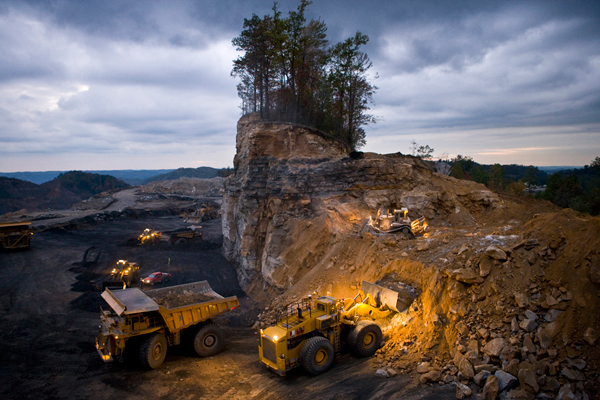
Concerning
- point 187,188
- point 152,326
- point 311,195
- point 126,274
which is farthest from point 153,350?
point 187,188

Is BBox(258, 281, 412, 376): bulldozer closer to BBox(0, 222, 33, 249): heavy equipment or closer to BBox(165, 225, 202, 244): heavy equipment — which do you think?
BBox(165, 225, 202, 244): heavy equipment

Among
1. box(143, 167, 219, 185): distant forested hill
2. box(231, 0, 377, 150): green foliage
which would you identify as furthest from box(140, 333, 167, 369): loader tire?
box(143, 167, 219, 185): distant forested hill

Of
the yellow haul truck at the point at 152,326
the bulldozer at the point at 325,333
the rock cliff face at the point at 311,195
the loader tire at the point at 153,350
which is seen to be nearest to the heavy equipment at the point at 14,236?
the rock cliff face at the point at 311,195

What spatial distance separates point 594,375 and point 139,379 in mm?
12007

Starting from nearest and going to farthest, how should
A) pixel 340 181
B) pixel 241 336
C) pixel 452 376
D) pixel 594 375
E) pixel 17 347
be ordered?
pixel 594 375
pixel 452 376
pixel 17 347
pixel 241 336
pixel 340 181

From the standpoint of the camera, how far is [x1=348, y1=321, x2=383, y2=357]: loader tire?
10.2m

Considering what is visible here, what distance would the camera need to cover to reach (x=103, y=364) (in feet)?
37.3

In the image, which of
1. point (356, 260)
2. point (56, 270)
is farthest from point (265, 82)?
point (56, 270)

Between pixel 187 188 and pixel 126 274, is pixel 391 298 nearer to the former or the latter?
pixel 126 274

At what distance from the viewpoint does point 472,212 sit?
23.0 metres

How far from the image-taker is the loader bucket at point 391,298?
1117cm

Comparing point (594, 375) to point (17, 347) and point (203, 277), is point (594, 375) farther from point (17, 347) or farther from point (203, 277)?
point (203, 277)

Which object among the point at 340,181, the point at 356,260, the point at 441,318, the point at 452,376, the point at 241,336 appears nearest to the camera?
the point at 452,376

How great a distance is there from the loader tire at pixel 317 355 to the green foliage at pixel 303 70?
18.6 m
